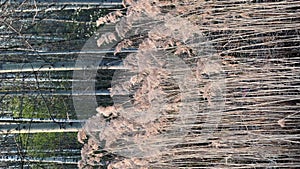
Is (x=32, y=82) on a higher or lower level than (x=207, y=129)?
higher

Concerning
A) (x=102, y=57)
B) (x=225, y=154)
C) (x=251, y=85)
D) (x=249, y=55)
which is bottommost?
(x=225, y=154)

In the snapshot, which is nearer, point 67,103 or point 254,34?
point 254,34

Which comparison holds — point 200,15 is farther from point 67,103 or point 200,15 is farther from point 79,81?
point 67,103

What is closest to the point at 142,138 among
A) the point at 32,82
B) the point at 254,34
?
the point at 254,34

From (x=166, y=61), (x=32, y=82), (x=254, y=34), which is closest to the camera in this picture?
(x=254, y=34)

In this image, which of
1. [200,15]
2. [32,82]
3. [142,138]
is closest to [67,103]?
[32,82]

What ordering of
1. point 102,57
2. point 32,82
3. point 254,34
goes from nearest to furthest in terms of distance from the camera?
point 254,34, point 102,57, point 32,82
